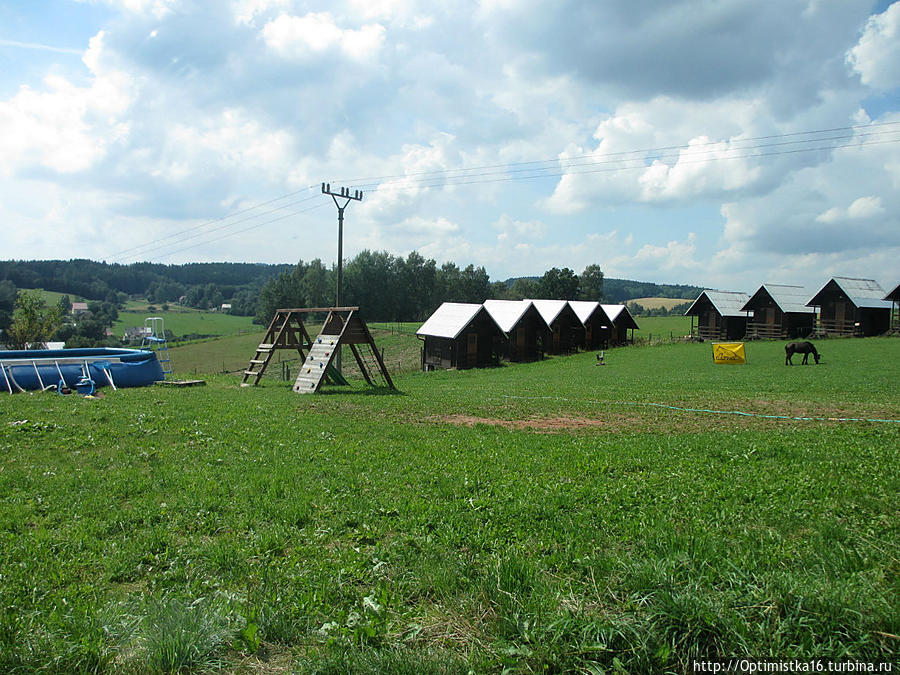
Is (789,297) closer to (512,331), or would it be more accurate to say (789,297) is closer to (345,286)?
(512,331)

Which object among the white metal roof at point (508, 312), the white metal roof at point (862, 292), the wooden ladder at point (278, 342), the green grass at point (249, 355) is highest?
the white metal roof at point (862, 292)

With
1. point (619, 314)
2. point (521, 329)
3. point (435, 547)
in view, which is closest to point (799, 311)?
point (619, 314)

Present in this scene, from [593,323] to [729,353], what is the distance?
21.3 metres

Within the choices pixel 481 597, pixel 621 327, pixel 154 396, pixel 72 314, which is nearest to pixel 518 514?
pixel 481 597

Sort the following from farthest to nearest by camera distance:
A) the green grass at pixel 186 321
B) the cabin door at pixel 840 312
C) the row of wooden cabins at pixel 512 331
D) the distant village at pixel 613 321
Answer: the green grass at pixel 186 321, the cabin door at pixel 840 312, the distant village at pixel 613 321, the row of wooden cabins at pixel 512 331

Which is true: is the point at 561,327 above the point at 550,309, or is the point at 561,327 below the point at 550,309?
below

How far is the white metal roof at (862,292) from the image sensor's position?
51.2 meters

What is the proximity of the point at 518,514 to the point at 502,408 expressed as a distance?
9.46 meters

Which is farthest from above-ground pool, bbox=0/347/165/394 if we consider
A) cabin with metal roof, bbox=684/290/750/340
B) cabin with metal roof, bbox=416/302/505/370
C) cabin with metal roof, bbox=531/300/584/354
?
cabin with metal roof, bbox=684/290/750/340

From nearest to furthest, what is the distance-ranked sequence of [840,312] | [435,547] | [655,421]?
[435,547]
[655,421]
[840,312]

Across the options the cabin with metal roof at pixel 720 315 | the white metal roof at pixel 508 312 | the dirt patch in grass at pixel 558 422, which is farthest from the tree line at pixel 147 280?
the dirt patch in grass at pixel 558 422

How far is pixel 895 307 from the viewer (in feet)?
167

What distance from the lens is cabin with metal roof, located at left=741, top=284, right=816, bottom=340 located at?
180 ft

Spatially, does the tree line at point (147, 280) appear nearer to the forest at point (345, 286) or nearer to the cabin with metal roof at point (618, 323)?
the forest at point (345, 286)
